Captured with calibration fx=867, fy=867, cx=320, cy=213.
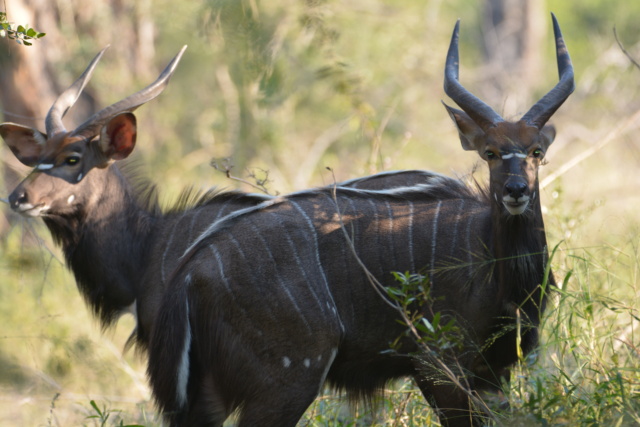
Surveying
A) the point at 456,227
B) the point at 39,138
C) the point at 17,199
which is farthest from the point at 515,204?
the point at 39,138

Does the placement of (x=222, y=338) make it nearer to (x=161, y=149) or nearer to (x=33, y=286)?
(x=33, y=286)

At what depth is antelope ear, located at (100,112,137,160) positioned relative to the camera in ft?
14.7

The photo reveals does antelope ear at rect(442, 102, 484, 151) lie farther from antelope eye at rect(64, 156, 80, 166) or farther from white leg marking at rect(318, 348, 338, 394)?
antelope eye at rect(64, 156, 80, 166)

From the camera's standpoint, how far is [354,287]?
3.24m

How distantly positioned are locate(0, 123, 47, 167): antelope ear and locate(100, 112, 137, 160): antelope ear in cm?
31

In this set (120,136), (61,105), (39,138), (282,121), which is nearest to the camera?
(39,138)

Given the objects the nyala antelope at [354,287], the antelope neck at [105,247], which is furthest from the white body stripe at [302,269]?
the antelope neck at [105,247]

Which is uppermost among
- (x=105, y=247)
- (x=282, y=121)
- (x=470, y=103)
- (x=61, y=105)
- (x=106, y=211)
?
(x=470, y=103)

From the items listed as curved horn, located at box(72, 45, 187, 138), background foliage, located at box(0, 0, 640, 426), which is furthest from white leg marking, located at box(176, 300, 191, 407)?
curved horn, located at box(72, 45, 187, 138)

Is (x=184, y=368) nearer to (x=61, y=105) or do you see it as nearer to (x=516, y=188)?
(x=516, y=188)

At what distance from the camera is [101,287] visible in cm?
438

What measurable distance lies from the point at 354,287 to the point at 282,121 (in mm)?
5839

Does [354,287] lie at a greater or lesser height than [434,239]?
lesser

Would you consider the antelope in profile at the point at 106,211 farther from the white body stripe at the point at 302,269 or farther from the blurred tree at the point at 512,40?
the blurred tree at the point at 512,40
